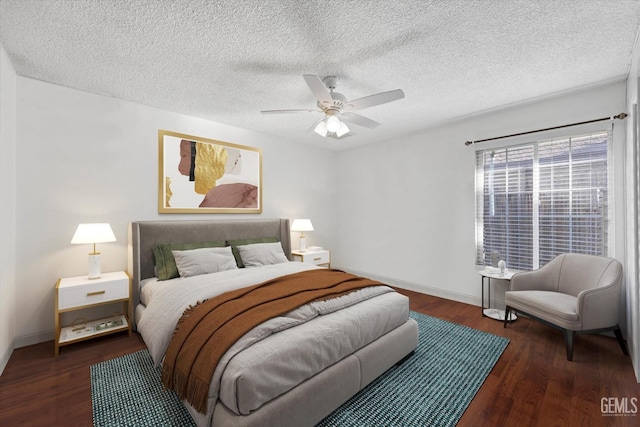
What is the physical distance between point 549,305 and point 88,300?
14.5ft

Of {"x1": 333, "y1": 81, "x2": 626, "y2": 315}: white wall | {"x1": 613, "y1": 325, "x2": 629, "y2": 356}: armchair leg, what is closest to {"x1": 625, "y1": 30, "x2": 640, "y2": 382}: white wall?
{"x1": 613, "y1": 325, "x2": 629, "y2": 356}: armchair leg

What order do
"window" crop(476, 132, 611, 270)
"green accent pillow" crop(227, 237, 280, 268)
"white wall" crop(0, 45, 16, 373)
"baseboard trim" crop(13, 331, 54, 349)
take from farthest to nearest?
"green accent pillow" crop(227, 237, 280, 268), "window" crop(476, 132, 611, 270), "baseboard trim" crop(13, 331, 54, 349), "white wall" crop(0, 45, 16, 373)

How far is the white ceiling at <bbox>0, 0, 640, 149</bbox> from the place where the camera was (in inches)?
70.3

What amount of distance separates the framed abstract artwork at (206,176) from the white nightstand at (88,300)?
1062 mm

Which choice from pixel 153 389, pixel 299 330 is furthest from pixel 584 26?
pixel 153 389

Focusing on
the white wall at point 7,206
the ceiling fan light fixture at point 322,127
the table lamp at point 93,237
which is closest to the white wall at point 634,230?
the ceiling fan light fixture at point 322,127

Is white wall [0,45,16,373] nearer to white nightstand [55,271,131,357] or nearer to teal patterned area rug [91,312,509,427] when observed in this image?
white nightstand [55,271,131,357]

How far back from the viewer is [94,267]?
8.99 feet

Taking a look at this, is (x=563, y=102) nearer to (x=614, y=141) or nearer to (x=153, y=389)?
(x=614, y=141)

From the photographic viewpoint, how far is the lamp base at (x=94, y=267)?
2.73 metres

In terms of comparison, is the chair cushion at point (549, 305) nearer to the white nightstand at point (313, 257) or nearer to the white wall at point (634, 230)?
the white wall at point (634, 230)

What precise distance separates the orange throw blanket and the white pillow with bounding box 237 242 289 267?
119 cm

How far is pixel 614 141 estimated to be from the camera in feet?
9.14

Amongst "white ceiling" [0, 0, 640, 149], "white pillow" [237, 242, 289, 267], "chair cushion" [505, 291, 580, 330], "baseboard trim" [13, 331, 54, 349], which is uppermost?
"white ceiling" [0, 0, 640, 149]
